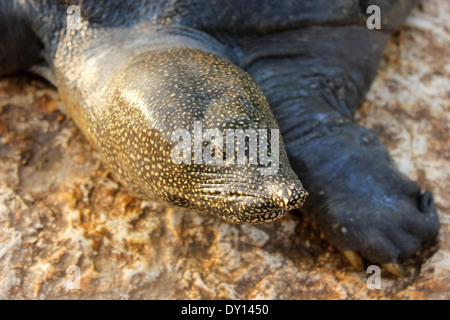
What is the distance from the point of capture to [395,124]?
9.66 feet

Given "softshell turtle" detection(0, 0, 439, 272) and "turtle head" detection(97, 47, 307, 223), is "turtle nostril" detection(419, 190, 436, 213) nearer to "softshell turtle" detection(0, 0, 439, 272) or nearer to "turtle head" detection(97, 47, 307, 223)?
"softshell turtle" detection(0, 0, 439, 272)

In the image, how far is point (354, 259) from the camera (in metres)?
2.36

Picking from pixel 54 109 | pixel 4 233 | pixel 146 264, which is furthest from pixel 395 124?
pixel 4 233

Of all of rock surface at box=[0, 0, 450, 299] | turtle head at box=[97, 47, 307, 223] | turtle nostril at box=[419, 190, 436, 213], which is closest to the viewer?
turtle head at box=[97, 47, 307, 223]

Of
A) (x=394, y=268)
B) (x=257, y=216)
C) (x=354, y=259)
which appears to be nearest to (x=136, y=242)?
(x=257, y=216)

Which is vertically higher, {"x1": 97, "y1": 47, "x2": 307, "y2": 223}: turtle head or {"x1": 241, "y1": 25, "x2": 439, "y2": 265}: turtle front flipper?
{"x1": 97, "y1": 47, "x2": 307, "y2": 223}: turtle head

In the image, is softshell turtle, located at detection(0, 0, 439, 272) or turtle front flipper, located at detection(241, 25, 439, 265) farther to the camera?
turtle front flipper, located at detection(241, 25, 439, 265)

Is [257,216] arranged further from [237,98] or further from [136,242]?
[136,242]

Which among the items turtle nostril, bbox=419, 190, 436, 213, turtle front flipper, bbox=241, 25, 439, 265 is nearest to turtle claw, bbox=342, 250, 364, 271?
turtle front flipper, bbox=241, 25, 439, 265

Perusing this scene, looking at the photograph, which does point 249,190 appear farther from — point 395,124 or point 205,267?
point 395,124

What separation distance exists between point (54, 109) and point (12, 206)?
0.65m

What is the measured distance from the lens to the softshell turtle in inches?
71.2

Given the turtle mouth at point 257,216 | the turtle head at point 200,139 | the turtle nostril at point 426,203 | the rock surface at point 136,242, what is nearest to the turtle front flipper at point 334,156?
the turtle nostril at point 426,203

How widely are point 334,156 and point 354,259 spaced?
48 centimetres
